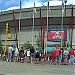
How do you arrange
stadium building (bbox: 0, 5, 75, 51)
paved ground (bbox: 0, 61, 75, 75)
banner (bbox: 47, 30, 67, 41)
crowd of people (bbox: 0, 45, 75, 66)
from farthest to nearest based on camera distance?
stadium building (bbox: 0, 5, 75, 51)
banner (bbox: 47, 30, 67, 41)
crowd of people (bbox: 0, 45, 75, 66)
paved ground (bbox: 0, 61, 75, 75)

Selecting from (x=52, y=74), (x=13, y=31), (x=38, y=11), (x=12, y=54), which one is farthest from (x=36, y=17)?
(x=52, y=74)

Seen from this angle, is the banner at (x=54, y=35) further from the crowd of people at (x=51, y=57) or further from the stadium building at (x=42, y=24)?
the crowd of people at (x=51, y=57)

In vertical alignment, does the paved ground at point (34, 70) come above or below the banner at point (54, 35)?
below

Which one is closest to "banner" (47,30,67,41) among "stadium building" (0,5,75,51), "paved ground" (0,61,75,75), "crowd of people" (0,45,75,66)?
"stadium building" (0,5,75,51)

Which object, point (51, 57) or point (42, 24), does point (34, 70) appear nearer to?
point (51, 57)

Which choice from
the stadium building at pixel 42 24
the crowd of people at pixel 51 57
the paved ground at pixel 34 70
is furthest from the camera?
the stadium building at pixel 42 24

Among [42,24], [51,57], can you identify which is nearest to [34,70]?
[51,57]

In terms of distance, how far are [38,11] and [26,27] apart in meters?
5.64

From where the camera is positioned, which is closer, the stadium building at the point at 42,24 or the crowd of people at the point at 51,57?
the crowd of people at the point at 51,57

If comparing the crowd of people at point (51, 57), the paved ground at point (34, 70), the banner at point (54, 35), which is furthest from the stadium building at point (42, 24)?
the paved ground at point (34, 70)

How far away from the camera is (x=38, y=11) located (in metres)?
83.3

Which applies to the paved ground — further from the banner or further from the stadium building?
the stadium building

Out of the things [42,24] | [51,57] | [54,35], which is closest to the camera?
[51,57]

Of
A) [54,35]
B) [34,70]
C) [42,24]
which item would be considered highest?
[42,24]
